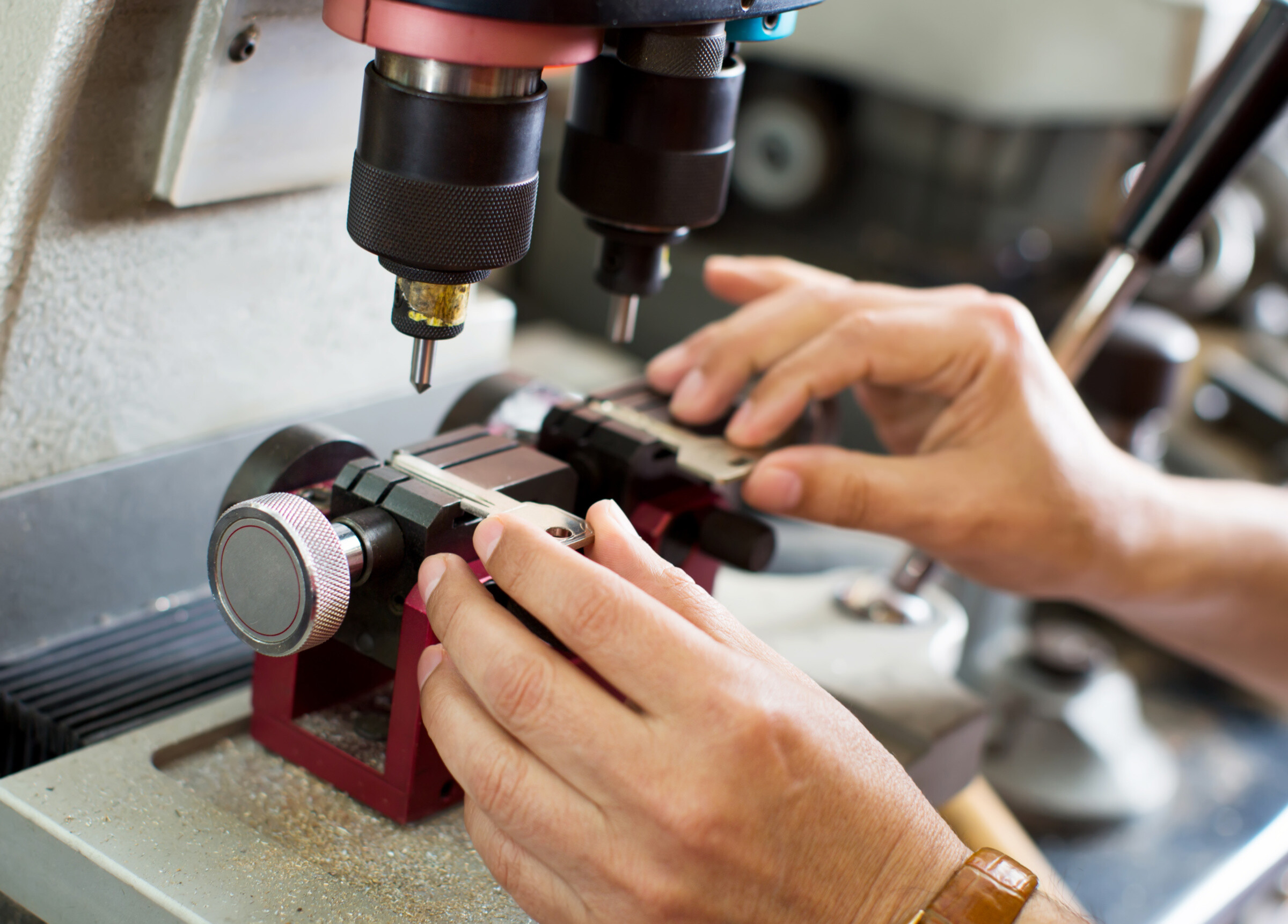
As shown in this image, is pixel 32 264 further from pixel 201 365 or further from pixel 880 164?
pixel 880 164

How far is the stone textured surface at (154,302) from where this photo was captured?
63cm

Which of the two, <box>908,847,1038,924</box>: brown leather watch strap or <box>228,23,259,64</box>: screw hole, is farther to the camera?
<box>228,23,259,64</box>: screw hole

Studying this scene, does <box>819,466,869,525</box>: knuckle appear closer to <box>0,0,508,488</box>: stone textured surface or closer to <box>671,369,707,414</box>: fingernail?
<box>671,369,707,414</box>: fingernail

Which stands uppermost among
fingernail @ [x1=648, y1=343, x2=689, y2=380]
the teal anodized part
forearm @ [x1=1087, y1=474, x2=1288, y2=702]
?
the teal anodized part

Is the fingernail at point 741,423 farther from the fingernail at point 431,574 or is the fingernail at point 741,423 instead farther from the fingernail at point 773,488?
the fingernail at point 431,574

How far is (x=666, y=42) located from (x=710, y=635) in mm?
287

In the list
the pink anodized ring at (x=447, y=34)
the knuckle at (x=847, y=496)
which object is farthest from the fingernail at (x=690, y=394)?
the pink anodized ring at (x=447, y=34)

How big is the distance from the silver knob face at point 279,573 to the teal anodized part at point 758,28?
32cm

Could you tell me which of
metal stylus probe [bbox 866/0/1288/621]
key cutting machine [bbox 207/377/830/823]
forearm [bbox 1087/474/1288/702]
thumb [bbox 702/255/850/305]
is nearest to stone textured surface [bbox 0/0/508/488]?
key cutting machine [bbox 207/377/830/823]

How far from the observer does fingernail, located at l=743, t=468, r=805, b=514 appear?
733 mm

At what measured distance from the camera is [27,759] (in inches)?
26.2

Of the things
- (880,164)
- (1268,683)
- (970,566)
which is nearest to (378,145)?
(970,566)

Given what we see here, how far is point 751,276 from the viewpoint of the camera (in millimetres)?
903

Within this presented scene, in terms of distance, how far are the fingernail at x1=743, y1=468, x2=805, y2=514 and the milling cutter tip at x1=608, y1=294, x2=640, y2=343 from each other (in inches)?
4.7
